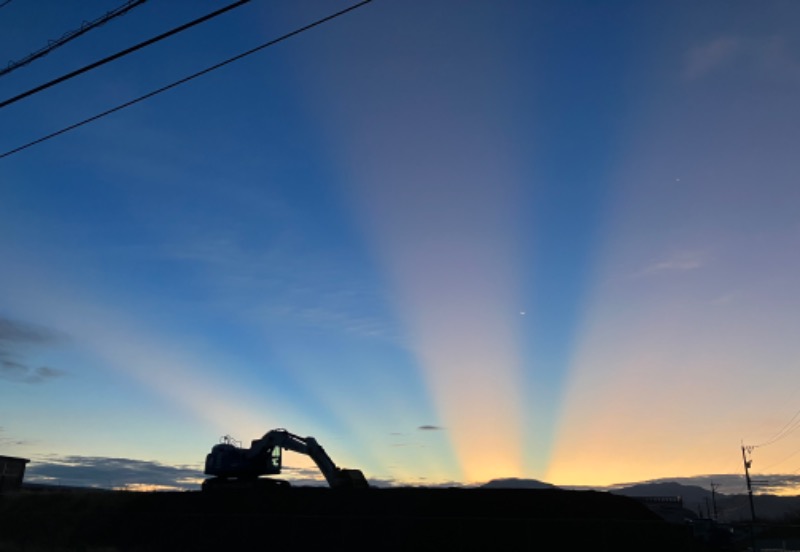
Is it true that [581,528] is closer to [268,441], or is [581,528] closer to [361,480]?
[361,480]

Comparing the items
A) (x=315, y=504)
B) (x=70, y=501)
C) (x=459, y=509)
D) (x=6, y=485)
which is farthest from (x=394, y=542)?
(x=6, y=485)

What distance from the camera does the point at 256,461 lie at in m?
39.9

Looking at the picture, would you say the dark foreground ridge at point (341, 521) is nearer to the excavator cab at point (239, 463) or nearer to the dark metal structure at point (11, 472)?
the excavator cab at point (239, 463)

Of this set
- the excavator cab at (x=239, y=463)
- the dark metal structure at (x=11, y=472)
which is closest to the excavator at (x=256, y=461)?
the excavator cab at (x=239, y=463)

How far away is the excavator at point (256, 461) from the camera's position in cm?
3944

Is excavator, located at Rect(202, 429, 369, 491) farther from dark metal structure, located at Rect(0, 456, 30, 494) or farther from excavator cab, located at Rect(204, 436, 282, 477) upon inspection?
dark metal structure, located at Rect(0, 456, 30, 494)

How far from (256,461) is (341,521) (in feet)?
50.7

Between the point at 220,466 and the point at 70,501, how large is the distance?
412 inches

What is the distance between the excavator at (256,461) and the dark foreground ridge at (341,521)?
203cm

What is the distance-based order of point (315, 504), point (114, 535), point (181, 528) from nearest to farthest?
point (181, 528) < point (114, 535) < point (315, 504)

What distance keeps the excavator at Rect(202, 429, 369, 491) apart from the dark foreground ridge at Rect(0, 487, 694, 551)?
2.03 meters

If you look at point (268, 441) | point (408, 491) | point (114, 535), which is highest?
point (268, 441)

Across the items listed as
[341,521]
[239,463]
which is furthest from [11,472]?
[341,521]

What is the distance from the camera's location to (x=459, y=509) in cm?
3297
